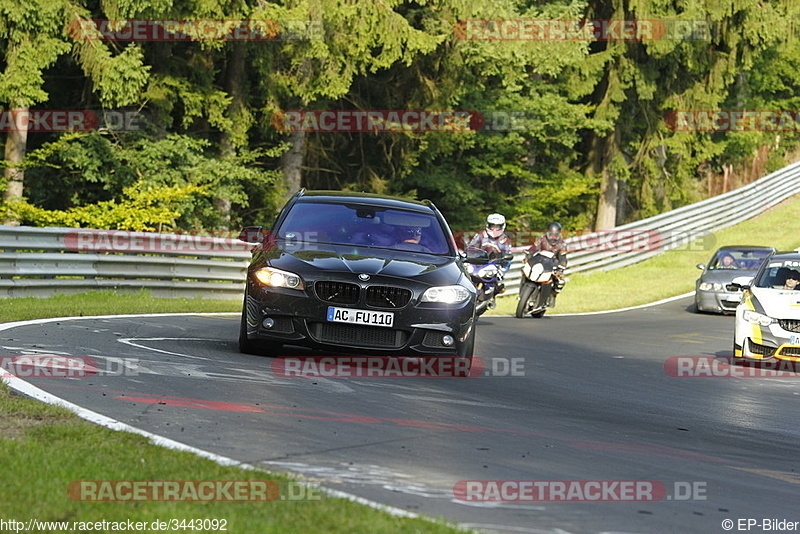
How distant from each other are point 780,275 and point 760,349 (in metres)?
1.34

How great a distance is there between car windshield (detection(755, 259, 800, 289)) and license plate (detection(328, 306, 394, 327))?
689cm

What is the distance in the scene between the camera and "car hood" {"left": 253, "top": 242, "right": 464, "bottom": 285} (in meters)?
10.7

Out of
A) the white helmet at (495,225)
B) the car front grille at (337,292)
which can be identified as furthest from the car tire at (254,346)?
the white helmet at (495,225)

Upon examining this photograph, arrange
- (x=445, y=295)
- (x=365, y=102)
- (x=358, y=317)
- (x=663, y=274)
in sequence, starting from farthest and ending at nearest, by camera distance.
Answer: (x=663, y=274)
(x=365, y=102)
(x=445, y=295)
(x=358, y=317)

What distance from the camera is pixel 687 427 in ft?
30.0

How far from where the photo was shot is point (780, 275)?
15555 millimetres

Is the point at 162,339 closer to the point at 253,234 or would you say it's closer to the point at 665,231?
the point at 253,234

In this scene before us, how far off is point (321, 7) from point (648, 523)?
23.5m

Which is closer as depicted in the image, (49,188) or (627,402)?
(627,402)

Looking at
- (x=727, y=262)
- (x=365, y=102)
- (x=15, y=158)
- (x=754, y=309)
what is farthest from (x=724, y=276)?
(x=15, y=158)

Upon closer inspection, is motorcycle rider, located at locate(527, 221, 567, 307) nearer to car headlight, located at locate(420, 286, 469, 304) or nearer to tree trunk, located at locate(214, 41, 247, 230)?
tree trunk, located at locate(214, 41, 247, 230)

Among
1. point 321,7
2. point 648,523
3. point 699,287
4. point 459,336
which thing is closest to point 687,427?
point 459,336

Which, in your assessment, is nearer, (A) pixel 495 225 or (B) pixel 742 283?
(B) pixel 742 283

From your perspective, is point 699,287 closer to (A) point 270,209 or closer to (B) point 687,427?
(A) point 270,209
